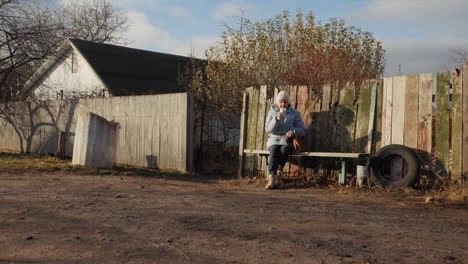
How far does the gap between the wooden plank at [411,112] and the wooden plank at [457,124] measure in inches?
21.3

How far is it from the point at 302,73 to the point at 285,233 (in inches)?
343

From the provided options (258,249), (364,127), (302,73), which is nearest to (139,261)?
(258,249)

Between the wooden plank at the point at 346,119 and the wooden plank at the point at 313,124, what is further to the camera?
the wooden plank at the point at 313,124

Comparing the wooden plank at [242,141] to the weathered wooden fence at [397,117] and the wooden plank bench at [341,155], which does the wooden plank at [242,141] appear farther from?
the wooden plank bench at [341,155]

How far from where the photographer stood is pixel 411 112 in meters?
7.28

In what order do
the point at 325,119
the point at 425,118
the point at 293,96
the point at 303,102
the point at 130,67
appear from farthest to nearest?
the point at 130,67 < the point at 293,96 < the point at 303,102 < the point at 325,119 < the point at 425,118

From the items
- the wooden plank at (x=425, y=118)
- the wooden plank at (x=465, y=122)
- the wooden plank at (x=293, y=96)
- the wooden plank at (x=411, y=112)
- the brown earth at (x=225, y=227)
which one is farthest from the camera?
the wooden plank at (x=293, y=96)

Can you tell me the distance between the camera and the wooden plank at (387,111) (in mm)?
7570

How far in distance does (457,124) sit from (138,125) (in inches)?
325

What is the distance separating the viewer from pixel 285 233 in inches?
170

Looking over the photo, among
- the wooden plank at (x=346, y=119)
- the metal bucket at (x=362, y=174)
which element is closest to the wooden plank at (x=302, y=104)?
the wooden plank at (x=346, y=119)

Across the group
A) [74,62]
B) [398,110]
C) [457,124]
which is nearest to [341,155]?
[398,110]

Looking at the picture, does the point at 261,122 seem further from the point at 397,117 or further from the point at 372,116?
the point at 397,117

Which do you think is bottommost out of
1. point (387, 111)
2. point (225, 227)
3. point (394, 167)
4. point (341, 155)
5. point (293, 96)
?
point (225, 227)
